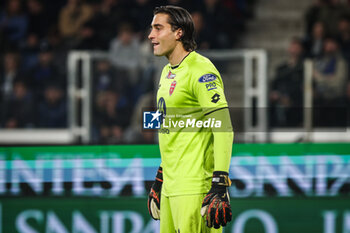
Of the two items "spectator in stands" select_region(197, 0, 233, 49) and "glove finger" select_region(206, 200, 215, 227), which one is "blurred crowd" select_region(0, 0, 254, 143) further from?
"glove finger" select_region(206, 200, 215, 227)

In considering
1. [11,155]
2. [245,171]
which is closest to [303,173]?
[245,171]

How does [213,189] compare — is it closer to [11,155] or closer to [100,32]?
[11,155]

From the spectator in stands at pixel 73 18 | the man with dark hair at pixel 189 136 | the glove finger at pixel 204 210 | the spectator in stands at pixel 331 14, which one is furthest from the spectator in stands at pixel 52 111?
the spectator in stands at pixel 331 14

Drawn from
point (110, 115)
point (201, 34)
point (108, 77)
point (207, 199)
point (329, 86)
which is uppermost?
point (201, 34)

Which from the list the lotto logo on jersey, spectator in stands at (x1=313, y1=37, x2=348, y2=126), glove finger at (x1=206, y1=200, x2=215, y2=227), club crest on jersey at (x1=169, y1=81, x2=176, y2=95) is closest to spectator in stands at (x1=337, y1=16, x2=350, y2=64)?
spectator in stands at (x1=313, y1=37, x2=348, y2=126)

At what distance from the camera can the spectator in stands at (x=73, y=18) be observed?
8.17 metres

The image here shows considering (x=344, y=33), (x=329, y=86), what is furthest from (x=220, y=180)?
(x=344, y=33)

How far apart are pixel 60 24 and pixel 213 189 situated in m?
5.90

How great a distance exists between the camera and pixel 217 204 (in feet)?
9.51

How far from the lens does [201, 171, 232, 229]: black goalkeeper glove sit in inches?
114

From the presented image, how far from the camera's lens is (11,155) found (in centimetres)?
441

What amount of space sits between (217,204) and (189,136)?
42cm

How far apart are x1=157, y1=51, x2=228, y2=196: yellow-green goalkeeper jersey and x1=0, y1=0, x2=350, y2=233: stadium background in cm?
123

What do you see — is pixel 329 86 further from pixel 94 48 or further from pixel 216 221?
pixel 216 221
